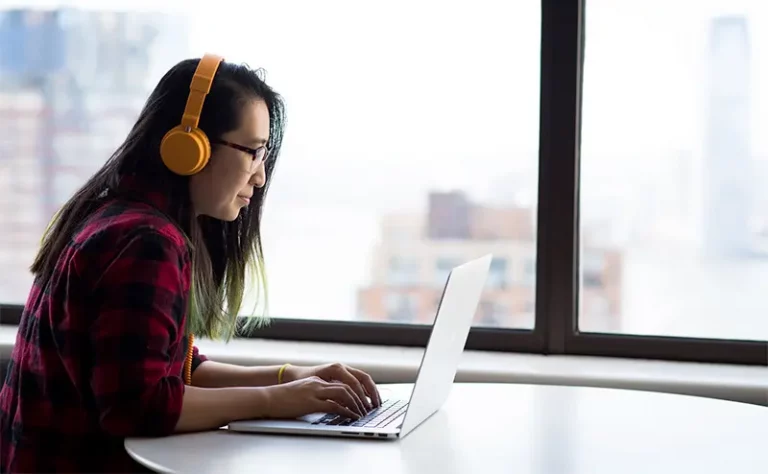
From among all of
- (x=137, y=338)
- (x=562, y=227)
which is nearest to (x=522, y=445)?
(x=137, y=338)

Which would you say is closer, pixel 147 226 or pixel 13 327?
pixel 147 226

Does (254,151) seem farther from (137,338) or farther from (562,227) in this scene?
(562,227)

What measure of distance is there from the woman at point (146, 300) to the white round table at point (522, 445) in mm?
58

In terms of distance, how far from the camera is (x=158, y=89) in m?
1.47

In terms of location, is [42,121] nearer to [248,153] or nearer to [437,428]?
[248,153]

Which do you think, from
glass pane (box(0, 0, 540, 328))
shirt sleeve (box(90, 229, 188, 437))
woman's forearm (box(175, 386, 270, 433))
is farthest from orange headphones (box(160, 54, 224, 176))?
glass pane (box(0, 0, 540, 328))

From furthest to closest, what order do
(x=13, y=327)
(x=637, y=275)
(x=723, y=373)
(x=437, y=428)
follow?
(x=13, y=327) < (x=637, y=275) < (x=723, y=373) < (x=437, y=428)

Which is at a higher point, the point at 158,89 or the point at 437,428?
the point at 158,89

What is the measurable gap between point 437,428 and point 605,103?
119cm

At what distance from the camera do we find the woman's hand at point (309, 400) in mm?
1347

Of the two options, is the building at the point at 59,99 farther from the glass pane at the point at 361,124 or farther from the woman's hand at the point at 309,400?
the woman's hand at the point at 309,400

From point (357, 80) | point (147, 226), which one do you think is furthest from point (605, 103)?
point (147, 226)

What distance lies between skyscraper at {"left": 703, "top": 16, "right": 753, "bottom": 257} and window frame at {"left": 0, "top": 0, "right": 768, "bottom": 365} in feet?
0.88

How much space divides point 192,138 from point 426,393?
19.0 inches
